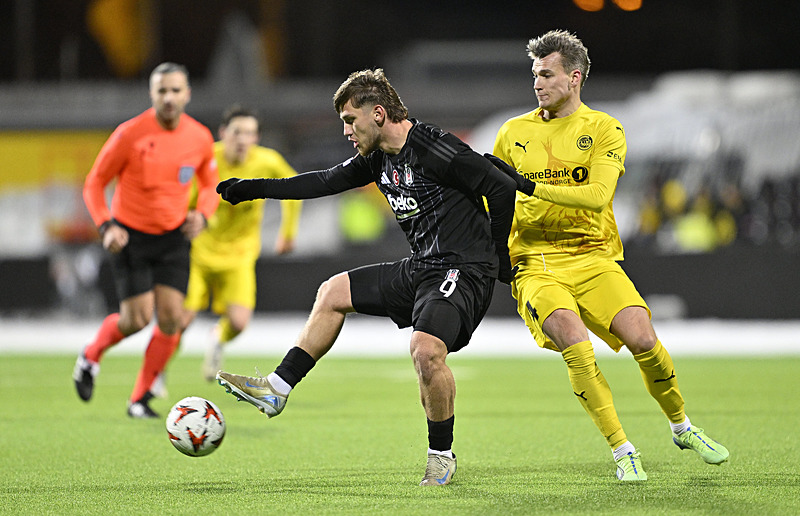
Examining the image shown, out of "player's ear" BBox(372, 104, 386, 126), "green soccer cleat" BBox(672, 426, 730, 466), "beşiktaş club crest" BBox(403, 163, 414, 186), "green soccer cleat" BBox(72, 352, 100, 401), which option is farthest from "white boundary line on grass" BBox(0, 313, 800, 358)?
"player's ear" BBox(372, 104, 386, 126)

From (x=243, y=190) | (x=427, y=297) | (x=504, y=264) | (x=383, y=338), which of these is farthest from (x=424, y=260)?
(x=383, y=338)

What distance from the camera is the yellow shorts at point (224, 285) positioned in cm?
959

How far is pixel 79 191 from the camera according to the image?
893 inches

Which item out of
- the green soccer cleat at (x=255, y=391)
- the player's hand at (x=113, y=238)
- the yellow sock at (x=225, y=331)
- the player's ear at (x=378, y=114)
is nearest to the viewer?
the green soccer cleat at (x=255, y=391)

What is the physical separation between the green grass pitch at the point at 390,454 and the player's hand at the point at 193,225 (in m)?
1.30

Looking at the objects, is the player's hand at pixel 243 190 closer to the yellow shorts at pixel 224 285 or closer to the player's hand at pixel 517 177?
the player's hand at pixel 517 177

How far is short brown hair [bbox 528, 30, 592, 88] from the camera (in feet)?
17.3

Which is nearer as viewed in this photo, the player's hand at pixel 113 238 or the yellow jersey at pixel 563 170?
the yellow jersey at pixel 563 170

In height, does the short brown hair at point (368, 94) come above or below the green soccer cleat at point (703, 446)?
above

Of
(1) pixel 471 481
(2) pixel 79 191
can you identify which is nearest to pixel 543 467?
(1) pixel 471 481

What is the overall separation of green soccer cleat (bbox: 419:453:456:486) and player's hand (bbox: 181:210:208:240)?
319cm

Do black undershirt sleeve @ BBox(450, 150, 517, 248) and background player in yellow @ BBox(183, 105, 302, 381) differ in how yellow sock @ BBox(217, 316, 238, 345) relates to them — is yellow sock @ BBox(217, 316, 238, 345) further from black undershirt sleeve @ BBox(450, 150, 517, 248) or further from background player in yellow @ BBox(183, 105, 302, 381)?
black undershirt sleeve @ BBox(450, 150, 517, 248)

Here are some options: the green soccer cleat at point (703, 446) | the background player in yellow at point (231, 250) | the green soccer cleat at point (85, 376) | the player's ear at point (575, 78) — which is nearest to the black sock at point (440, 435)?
the green soccer cleat at point (703, 446)

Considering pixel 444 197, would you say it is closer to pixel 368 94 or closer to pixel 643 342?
pixel 368 94
